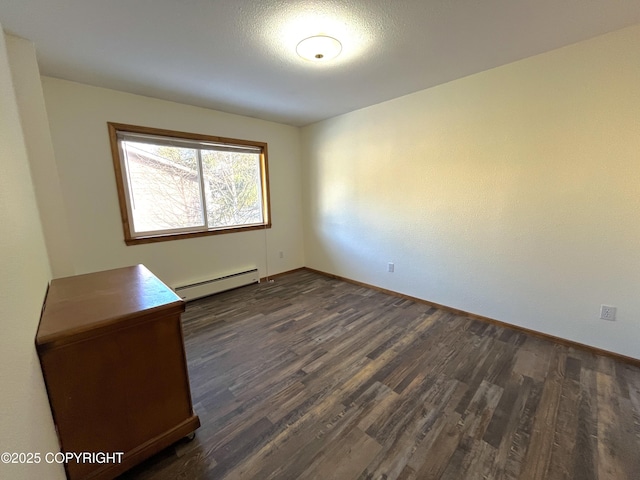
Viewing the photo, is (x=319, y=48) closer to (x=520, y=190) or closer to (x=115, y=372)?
(x=520, y=190)

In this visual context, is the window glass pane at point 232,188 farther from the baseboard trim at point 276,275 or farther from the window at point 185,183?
the baseboard trim at point 276,275

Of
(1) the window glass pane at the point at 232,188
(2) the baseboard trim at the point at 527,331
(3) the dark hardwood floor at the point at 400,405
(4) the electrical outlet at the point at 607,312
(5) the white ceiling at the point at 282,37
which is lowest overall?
(3) the dark hardwood floor at the point at 400,405

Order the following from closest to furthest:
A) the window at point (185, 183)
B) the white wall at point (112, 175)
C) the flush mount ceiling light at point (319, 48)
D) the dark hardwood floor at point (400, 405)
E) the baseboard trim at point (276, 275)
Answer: the dark hardwood floor at point (400, 405) < the flush mount ceiling light at point (319, 48) < the white wall at point (112, 175) < the window at point (185, 183) < the baseboard trim at point (276, 275)

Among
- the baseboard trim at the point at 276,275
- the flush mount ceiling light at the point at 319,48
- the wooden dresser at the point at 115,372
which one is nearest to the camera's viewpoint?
the wooden dresser at the point at 115,372

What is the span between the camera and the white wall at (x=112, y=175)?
2447 mm

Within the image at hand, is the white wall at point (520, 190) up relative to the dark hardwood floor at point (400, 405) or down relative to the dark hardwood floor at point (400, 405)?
up

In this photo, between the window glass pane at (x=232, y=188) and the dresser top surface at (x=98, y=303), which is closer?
the dresser top surface at (x=98, y=303)

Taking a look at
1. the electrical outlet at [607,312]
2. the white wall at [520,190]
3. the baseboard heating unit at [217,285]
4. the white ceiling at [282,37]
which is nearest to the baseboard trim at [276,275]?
the baseboard heating unit at [217,285]

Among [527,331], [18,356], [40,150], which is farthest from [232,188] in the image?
[527,331]

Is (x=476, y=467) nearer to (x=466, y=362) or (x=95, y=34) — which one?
(x=466, y=362)

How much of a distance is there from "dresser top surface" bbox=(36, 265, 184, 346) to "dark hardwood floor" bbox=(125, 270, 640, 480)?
0.80 m

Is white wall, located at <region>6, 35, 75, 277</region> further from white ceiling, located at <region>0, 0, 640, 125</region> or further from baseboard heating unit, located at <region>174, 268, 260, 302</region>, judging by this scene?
baseboard heating unit, located at <region>174, 268, 260, 302</region>

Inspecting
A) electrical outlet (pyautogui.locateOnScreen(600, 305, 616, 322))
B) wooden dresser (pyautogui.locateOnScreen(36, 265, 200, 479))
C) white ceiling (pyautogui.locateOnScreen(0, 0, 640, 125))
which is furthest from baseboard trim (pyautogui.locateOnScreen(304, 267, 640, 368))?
wooden dresser (pyautogui.locateOnScreen(36, 265, 200, 479))

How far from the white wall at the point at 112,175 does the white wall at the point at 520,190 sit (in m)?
1.77
